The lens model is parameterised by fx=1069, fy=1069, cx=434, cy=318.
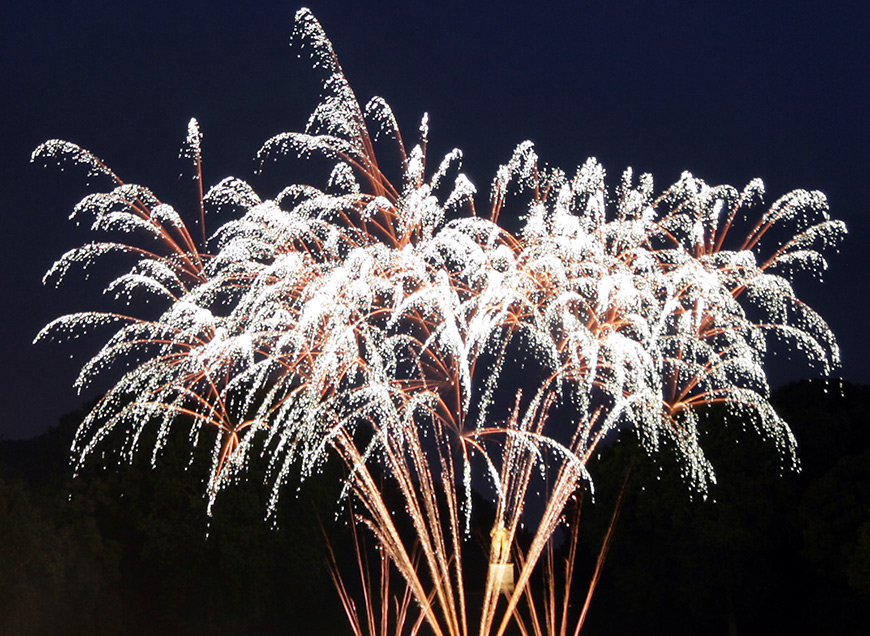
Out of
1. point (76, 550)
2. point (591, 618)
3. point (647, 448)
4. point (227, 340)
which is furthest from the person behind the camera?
point (591, 618)

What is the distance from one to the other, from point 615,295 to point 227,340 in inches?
257

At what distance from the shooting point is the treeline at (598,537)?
1259 inches

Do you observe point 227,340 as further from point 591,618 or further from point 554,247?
point 591,618

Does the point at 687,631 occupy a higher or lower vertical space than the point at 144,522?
lower

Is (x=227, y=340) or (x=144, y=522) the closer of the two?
(x=227, y=340)

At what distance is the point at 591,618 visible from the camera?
45938 mm

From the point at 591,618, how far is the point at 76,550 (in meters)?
22.3

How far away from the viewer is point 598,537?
40.5 m

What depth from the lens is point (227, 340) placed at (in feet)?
59.6

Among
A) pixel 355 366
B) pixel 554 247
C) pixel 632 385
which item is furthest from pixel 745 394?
pixel 355 366

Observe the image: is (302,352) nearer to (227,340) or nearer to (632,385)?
(227,340)

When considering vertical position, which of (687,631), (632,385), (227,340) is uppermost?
(227,340)

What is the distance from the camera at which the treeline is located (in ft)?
105

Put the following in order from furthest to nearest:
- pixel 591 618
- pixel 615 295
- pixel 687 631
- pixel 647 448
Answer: pixel 591 618, pixel 687 631, pixel 647 448, pixel 615 295
